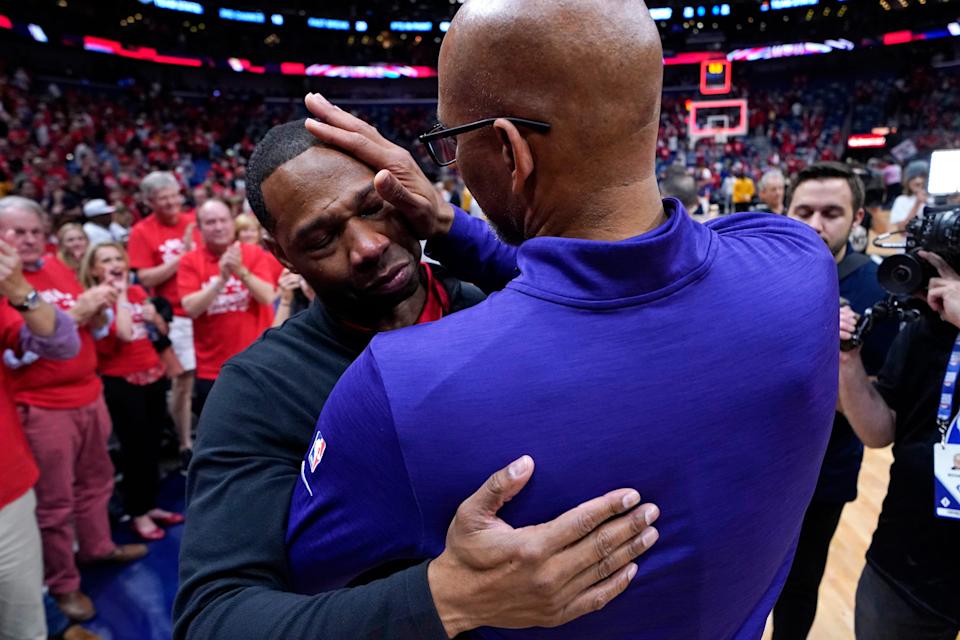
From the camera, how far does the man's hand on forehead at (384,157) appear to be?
119 centimetres

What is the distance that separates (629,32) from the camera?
→ 75cm

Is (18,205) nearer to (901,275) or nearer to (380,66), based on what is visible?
(901,275)

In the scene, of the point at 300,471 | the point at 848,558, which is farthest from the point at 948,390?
the point at 848,558

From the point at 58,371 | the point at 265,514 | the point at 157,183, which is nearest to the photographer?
the point at 265,514

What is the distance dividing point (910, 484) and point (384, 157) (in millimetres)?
1669

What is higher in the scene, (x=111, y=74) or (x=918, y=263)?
(x=111, y=74)

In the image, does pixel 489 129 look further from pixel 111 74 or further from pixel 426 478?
pixel 111 74

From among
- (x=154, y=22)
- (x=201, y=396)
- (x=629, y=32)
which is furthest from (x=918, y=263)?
(x=154, y=22)

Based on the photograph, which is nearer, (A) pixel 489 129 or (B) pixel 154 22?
(A) pixel 489 129

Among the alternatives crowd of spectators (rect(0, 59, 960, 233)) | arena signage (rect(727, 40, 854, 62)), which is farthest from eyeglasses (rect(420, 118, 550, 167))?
arena signage (rect(727, 40, 854, 62))

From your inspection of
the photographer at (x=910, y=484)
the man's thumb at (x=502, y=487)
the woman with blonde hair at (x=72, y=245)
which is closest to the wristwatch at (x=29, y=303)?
the woman with blonde hair at (x=72, y=245)

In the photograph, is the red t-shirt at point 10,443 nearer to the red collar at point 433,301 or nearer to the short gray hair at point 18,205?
the short gray hair at point 18,205

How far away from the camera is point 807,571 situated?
2.30m

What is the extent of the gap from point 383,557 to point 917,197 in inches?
245
